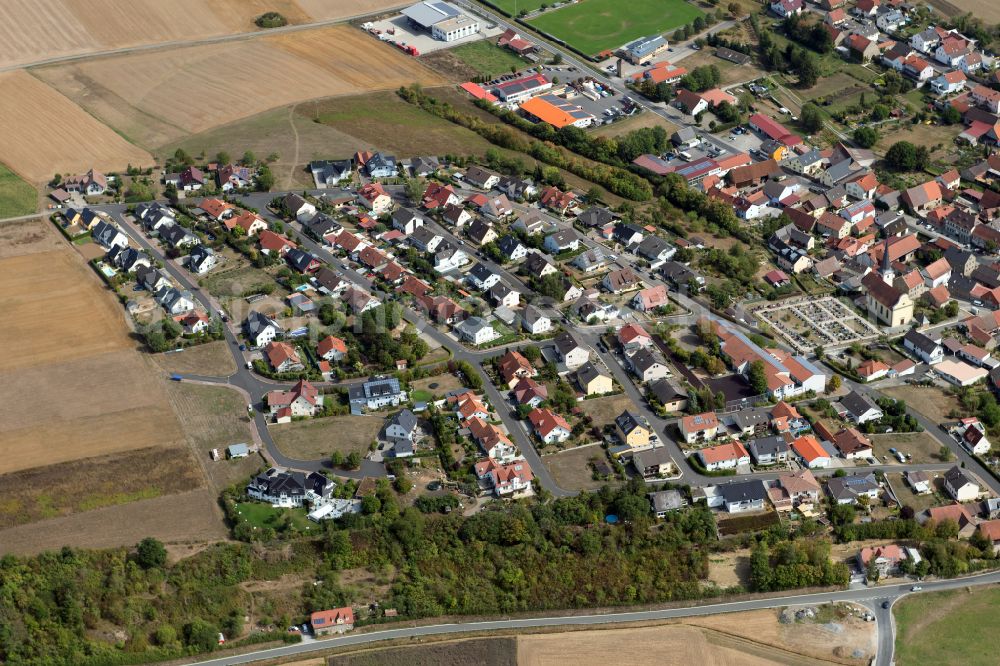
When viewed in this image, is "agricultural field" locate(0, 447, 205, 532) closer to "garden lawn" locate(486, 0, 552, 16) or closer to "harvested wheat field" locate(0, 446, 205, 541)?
"harvested wheat field" locate(0, 446, 205, 541)

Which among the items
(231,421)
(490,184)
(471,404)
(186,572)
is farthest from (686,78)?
(186,572)

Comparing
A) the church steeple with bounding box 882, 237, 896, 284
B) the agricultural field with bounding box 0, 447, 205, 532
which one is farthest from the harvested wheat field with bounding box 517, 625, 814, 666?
the church steeple with bounding box 882, 237, 896, 284

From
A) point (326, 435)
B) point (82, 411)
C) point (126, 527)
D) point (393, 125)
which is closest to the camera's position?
point (126, 527)

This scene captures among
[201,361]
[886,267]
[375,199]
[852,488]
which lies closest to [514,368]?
[201,361]

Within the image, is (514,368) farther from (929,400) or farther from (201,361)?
(929,400)

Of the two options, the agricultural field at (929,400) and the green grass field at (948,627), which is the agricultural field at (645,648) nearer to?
the green grass field at (948,627)

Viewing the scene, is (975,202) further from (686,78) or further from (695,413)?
(695,413)
